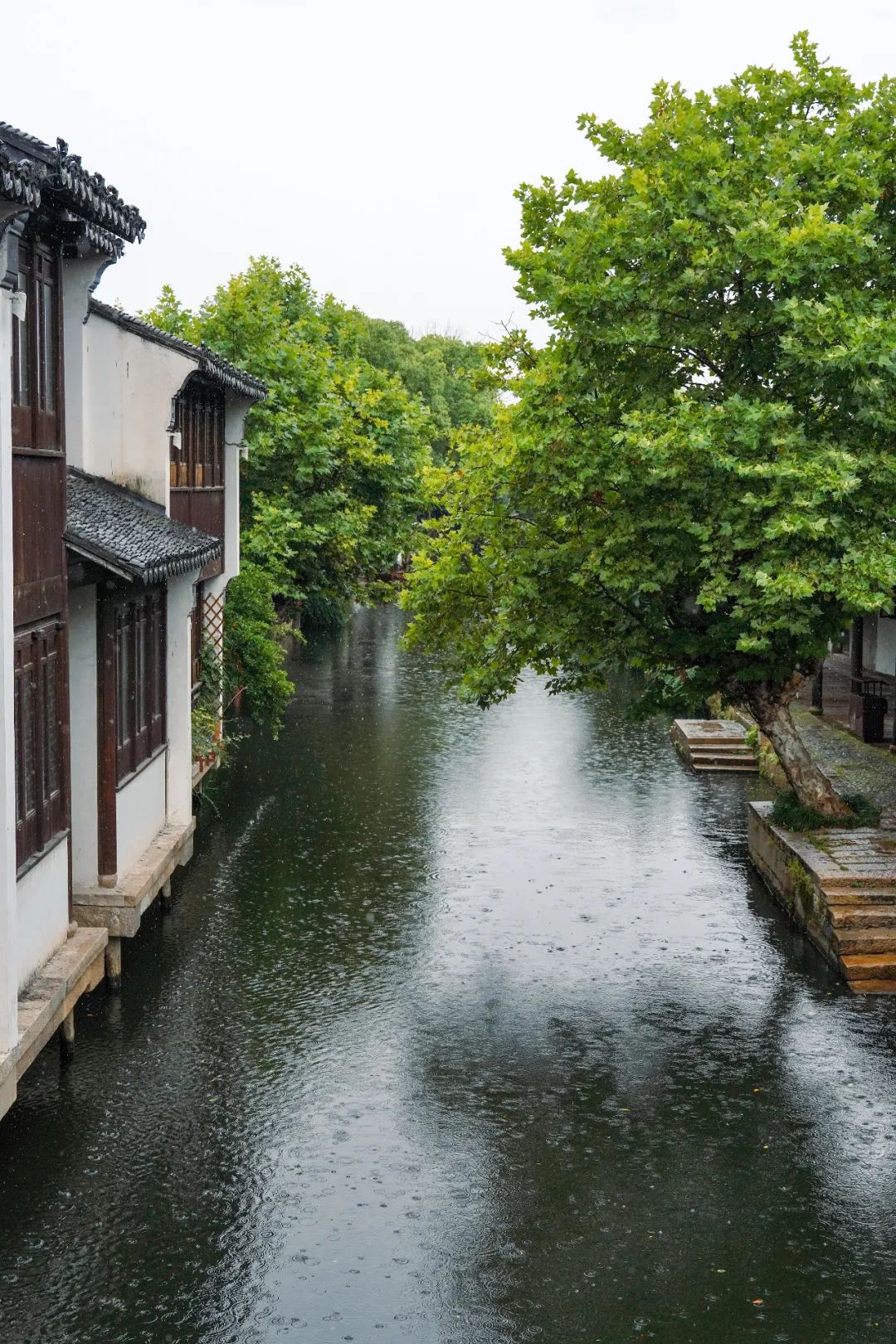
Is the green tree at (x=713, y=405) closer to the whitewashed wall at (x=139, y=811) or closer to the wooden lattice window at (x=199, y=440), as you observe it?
the whitewashed wall at (x=139, y=811)

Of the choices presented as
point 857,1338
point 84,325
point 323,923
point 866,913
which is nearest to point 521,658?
point 323,923

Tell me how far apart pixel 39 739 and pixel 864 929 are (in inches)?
380

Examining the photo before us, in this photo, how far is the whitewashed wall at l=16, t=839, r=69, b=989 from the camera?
1240 centimetres

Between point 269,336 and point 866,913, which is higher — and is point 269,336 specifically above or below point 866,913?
above

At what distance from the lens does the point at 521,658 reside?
824 inches

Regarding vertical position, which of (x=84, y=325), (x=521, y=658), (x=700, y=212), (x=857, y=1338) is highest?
(x=700, y=212)

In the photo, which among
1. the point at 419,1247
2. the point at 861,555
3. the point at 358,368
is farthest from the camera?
the point at 358,368

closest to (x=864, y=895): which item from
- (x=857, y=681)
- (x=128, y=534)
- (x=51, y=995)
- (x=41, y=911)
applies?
(x=128, y=534)

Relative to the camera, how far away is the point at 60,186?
11.9 m

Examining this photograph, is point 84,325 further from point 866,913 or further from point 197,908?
point 866,913

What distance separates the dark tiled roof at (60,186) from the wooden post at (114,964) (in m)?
7.14

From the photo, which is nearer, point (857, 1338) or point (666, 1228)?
point (857, 1338)

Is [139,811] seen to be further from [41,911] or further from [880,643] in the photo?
[880,643]

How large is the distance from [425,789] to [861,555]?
40.9 feet
